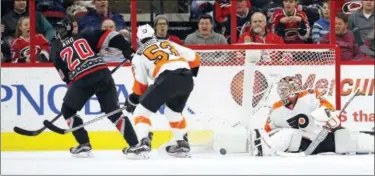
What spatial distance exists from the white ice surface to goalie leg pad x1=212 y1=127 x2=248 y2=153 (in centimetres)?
9

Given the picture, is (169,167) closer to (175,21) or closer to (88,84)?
(88,84)

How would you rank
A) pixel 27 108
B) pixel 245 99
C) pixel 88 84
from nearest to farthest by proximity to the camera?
pixel 88 84, pixel 245 99, pixel 27 108

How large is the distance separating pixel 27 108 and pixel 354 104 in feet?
7.65

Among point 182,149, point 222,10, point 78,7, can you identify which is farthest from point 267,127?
point 78,7

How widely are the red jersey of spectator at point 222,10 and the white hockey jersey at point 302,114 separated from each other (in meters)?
1.08

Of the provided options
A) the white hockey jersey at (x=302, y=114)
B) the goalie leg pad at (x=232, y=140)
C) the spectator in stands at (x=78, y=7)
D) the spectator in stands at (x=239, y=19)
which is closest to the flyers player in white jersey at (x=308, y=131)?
the white hockey jersey at (x=302, y=114)

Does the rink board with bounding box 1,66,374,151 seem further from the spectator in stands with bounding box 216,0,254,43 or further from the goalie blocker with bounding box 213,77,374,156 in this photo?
the goalie blocker with bounding box 213,77,374,156

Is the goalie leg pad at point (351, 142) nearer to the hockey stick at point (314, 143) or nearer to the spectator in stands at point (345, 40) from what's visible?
the hockey stick at point (314, 143)

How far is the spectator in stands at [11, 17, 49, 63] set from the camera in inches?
265

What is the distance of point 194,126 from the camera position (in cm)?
636

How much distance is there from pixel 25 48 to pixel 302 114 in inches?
83.9

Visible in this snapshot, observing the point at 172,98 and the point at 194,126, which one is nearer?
the point at 172,98

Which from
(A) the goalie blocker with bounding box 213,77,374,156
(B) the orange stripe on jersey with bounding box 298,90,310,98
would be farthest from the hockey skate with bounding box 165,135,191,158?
(B) the orange stripe on jersey with bounding box 298,90,310,98

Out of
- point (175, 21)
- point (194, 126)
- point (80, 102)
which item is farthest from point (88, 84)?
point (175, 21)
